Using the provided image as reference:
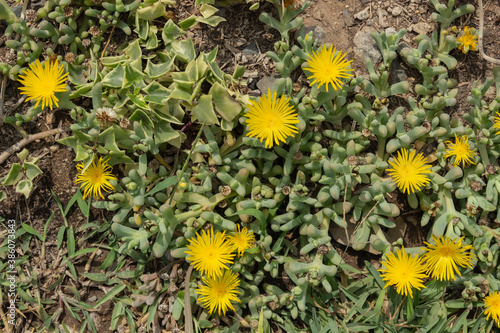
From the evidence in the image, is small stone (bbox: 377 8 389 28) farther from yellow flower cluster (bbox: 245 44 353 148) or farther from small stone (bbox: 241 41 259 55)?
small stone (bbox: 241 41 259 55)

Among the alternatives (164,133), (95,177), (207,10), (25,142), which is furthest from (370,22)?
(25,142)

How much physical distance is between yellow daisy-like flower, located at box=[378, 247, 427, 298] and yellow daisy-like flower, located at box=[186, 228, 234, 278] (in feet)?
3.31

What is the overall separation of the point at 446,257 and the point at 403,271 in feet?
1.03

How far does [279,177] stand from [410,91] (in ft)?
3.85

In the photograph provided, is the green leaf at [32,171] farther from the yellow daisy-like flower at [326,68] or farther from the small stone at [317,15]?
the small stone at [317,15]

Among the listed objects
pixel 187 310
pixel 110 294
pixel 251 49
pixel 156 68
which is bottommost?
pixel 187 310

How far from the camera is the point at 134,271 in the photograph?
303 cm

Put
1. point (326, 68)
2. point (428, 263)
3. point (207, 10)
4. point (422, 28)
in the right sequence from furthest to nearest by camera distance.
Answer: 1. point (422, 28)
2. point (207, 10)
3. point (428, 263)
4. point (326, 68)

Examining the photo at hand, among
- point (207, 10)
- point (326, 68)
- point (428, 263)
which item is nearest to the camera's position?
point (326, 68)

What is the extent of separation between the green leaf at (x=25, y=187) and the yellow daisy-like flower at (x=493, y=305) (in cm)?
326

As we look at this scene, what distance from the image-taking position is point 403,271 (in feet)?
8.90

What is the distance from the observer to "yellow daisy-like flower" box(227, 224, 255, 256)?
2.76 meters

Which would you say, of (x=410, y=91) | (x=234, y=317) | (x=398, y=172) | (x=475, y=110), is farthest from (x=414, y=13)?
(x=234, y=317)

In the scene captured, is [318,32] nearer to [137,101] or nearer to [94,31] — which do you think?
[137,101]
